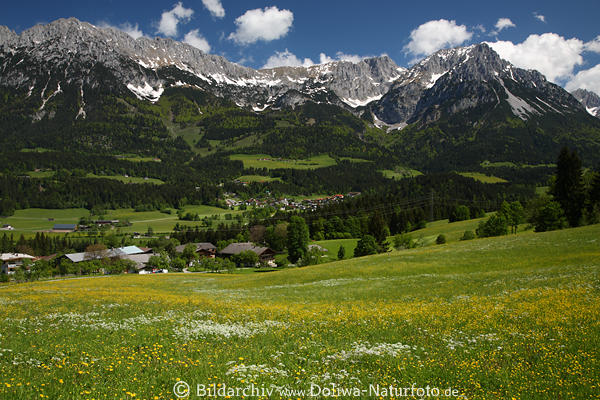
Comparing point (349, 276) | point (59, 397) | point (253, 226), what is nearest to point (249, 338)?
point (59, 397)

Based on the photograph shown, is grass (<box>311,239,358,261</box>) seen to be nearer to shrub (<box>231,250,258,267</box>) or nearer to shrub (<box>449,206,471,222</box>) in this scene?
shrub (<box>231,250,258,267</box>)

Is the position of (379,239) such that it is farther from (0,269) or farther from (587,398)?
(0,269)

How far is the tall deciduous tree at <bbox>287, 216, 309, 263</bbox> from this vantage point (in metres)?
96.8

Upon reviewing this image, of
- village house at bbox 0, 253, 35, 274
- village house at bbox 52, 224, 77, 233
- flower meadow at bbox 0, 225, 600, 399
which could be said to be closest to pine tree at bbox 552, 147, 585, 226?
flower meadow at bbox 0, 225, 600, 399

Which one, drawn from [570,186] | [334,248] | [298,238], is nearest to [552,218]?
[570,186]

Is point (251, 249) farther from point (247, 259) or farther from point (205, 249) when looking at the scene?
point (205, 249)

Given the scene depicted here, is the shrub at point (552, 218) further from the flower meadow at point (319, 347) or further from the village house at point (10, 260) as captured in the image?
the village house at point (10, 260)

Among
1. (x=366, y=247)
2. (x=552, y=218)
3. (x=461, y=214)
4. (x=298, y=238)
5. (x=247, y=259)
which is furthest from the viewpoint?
(x=461, y=214)

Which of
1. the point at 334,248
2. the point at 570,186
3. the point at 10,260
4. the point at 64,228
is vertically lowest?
the point at 334,248

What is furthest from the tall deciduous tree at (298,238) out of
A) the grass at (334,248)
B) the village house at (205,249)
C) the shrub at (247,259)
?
the village house at (205,249)
